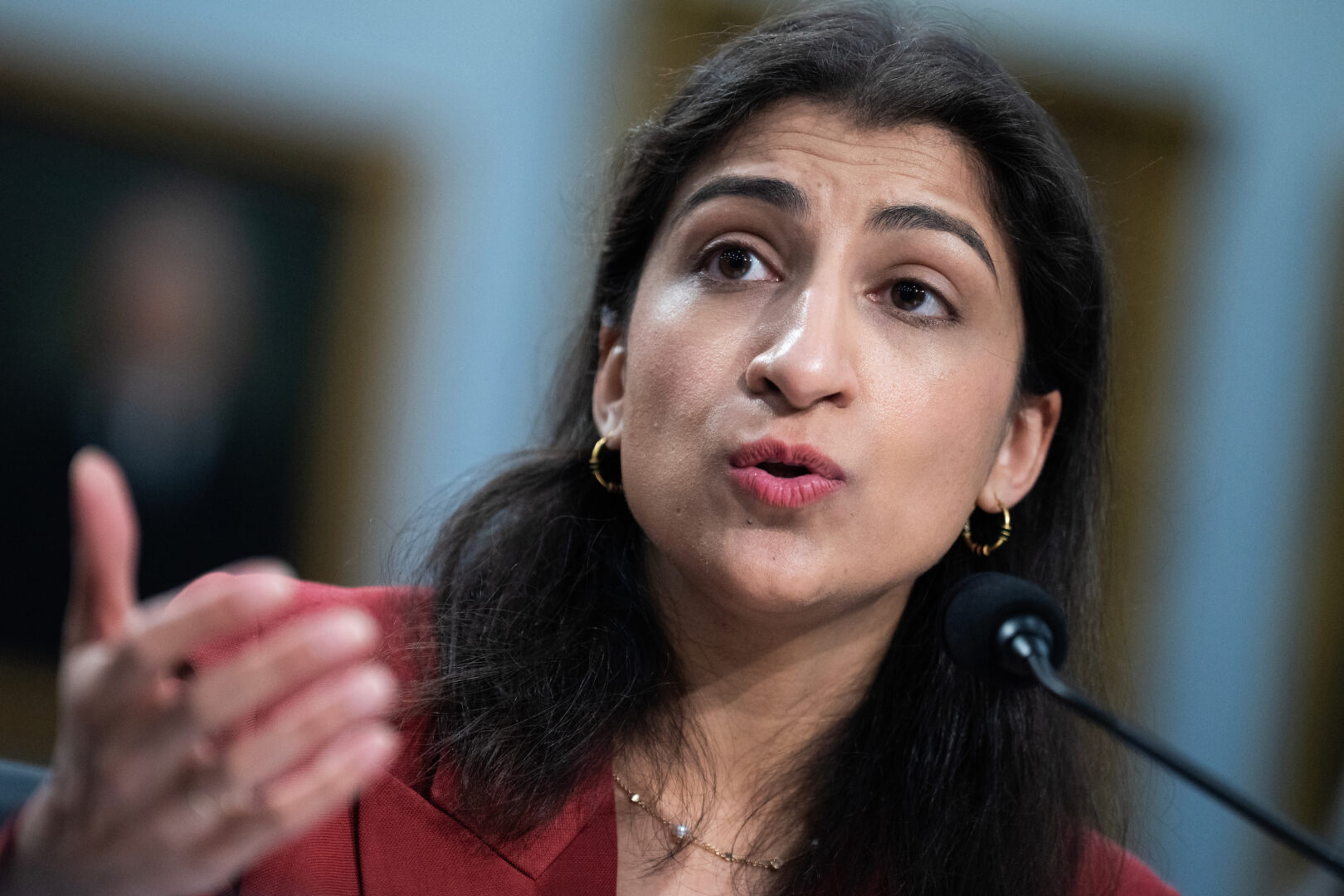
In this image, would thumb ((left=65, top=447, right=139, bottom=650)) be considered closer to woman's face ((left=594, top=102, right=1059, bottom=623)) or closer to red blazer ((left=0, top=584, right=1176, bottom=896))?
red blazer ((left=0, top=584, right=1176, bottom=896))

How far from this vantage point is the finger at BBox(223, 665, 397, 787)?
71 centimetres

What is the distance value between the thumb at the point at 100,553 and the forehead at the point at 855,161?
75cm

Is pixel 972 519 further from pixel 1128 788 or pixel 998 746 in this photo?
pixel 1128 788

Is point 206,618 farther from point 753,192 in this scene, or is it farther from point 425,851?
point 753,192

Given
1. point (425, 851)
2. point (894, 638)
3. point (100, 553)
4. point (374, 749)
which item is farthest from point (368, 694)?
point (894, 638)

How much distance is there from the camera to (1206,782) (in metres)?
0.84

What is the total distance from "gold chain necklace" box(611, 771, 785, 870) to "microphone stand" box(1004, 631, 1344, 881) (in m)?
0.45

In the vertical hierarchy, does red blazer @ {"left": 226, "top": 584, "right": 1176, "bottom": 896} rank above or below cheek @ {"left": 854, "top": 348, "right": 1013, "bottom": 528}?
below

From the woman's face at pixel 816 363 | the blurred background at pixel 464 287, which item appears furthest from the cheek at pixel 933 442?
the blurred background at pixel 464 287

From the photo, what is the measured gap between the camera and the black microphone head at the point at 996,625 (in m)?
1.02

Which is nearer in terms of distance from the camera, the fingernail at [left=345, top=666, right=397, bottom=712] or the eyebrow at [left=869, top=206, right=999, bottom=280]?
the fingernail at [left=345, top=666, right=397, bottom=712]

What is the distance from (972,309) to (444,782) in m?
0.70

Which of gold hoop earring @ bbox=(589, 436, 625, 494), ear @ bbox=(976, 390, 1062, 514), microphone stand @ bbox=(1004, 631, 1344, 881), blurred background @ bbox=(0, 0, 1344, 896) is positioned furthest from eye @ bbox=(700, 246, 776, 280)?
blurred background @ bbox=(0, 0, 1344, 896)

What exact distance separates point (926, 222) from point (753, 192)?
0.57ft
